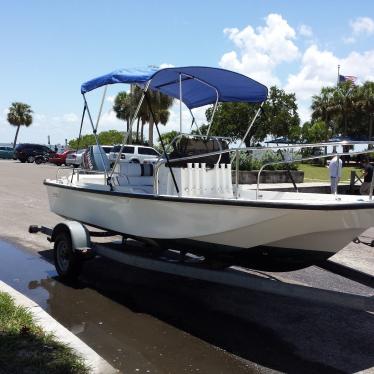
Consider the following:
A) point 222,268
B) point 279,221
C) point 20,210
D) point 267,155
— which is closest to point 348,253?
point 222,268

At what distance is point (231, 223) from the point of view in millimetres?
5199

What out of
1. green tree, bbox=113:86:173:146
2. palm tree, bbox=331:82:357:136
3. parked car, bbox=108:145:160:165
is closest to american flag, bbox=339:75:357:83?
palm tree, bbox=331:82:357:136

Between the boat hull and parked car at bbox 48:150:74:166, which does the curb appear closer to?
the boat hull

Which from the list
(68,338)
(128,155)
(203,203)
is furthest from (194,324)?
(128,155)

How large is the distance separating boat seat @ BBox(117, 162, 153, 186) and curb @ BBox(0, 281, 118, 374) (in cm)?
242

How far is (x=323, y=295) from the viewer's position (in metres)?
4.69

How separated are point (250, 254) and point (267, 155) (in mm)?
16308

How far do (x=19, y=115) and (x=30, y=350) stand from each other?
232ft

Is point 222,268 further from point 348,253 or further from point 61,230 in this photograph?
point 348,253

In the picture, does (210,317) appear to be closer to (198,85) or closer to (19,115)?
(198,85)

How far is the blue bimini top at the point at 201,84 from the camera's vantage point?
6.84 meters

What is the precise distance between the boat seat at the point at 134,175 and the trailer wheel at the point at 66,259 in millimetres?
1129

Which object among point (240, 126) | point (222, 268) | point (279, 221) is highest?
point (240, 126)

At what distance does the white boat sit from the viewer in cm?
487
